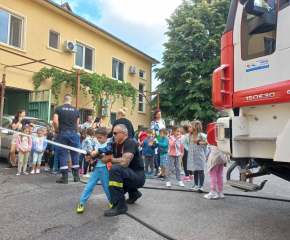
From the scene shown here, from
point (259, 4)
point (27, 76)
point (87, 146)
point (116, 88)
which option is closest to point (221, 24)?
point (116, 88)

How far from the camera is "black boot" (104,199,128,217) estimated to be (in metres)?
3.68

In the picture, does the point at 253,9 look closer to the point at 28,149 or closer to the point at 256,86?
the point at 256,86

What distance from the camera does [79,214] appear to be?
3.74 meters

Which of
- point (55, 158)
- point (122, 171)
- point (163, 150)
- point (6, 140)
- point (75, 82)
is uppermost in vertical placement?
point (75, 82)

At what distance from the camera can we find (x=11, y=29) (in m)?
11.0

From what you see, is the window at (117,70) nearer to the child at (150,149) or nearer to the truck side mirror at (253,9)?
the child at (150,149)

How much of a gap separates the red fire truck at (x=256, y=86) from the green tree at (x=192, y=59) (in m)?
15.4

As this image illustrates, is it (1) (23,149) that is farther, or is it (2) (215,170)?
(1) (23,149)

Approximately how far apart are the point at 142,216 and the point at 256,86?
94.1 inches

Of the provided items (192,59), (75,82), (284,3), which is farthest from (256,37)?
(192,59)

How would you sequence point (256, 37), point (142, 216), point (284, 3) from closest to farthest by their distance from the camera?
1. point (284, 3)
2. point (256, 37)
3. point (142, 216)

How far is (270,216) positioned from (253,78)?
226 centimetres

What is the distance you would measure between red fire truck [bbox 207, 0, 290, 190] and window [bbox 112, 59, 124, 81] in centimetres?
1409

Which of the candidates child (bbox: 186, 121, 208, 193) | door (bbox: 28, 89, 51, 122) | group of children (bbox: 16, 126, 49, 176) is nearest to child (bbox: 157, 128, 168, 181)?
child (bbox: 186, 121, 208, 193)
